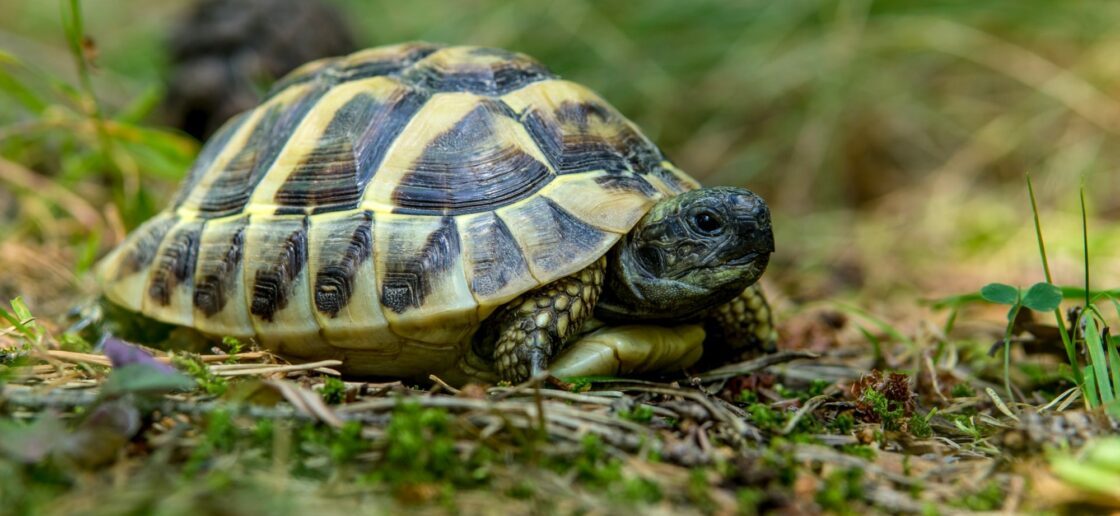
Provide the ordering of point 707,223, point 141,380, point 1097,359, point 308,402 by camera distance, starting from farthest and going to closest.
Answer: point 707,223 → point 1097,359 → point 308,402 → point 141,380

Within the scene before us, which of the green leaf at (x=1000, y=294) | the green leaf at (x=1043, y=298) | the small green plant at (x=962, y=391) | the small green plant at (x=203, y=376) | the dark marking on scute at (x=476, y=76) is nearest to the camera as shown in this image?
the small green plant at (x=203, y=376)

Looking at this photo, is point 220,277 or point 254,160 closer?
point 220,277

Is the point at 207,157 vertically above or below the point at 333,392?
above

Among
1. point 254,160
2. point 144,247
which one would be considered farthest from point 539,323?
point 144,247

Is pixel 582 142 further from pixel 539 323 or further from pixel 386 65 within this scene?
pixel 386 65

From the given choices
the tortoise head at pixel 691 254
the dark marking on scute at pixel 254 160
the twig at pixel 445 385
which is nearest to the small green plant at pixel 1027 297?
the tortoise head at pixel 691 254

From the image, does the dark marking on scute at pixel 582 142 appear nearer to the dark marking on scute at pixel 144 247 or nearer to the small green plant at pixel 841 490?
the small green plant at pixel 841 490

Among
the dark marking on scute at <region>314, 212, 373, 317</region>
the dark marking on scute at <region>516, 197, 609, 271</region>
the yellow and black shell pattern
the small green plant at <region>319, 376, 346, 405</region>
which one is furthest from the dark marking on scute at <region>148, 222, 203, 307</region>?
the dark marking on scute at <region>516, 197, 609, 271</region>

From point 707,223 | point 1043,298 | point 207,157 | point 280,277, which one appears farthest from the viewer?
Result: point 207,157
